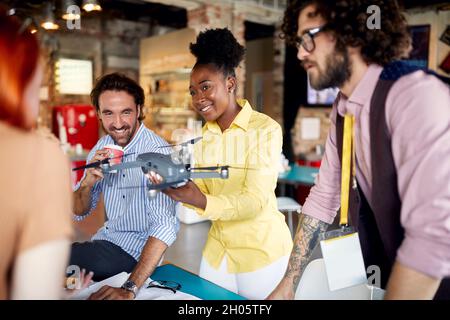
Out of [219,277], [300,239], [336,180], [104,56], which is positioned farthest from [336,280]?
[104,56]

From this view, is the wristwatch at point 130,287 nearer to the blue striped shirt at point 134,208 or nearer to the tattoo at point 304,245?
the blue striped shirt at point 134,208

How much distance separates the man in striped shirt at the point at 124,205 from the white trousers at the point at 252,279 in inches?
12.7

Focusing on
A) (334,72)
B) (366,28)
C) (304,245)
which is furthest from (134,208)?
(366,28)

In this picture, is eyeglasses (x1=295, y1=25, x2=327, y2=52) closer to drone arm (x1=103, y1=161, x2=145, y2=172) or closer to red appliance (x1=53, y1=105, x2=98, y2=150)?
drone arm (x1=103, y1=161, x2=145, y2=172)

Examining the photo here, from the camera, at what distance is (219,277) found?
175 centimetres

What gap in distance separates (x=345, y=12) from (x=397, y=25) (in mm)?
174

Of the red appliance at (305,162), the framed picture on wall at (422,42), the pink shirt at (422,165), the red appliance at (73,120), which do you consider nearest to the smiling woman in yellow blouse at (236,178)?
the pink shirt at (422,165)

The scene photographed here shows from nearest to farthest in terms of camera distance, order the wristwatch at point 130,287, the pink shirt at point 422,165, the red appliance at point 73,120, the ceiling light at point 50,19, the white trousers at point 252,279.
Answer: the pink shirt at point 422,165
the wristwatch at point 130,287
the white trousers at point 252,279
the ceiling light at point 50,19
the red appliance at point 73,120

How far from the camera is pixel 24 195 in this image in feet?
2.43

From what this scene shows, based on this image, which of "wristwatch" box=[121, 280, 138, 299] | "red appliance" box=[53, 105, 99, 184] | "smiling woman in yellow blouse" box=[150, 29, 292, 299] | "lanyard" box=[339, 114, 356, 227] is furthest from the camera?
"red appliance" box=[53, 105, 99, 184]

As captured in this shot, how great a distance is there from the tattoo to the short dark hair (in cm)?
75

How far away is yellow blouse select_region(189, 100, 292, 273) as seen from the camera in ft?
5.04

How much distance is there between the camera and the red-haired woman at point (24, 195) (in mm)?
737

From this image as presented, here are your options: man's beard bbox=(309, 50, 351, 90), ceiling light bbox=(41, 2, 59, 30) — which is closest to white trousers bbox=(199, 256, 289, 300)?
man's beard bbox=(309, 50, 351, 90)
